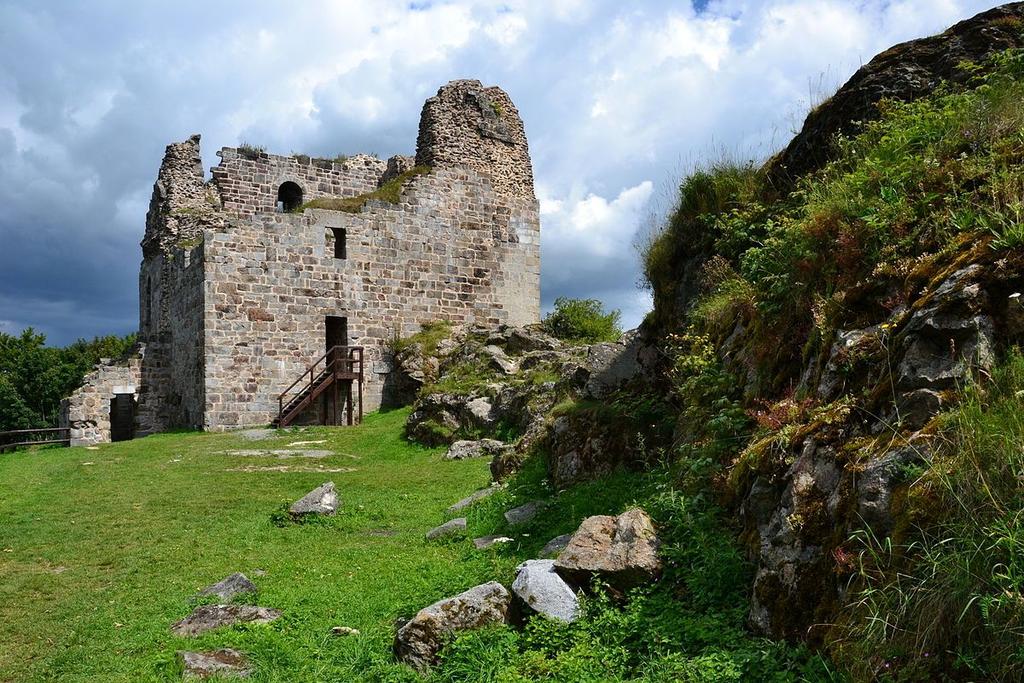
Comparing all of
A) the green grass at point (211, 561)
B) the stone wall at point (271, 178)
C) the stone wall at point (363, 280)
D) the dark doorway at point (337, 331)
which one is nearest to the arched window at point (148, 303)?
the stone wall at point (271, 178)

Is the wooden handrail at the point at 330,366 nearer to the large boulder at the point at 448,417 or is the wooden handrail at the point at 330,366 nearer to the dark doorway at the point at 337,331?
the dark doorway at the point at 337,331

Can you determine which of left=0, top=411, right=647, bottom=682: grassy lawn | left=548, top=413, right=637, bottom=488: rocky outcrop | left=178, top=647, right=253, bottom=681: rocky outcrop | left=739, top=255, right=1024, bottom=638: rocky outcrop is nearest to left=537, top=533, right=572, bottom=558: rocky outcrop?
left=0, top=411, right=647, bottom=682: grassy lawn

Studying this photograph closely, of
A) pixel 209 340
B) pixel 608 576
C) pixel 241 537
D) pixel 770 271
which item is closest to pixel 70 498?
pixel 241 537

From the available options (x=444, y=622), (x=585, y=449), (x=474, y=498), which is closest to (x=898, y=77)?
(x=585, y=449)

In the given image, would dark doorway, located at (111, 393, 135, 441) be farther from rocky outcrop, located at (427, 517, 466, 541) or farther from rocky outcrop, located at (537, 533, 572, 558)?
rocky outcrop, located at (537, 533, 572, 558)

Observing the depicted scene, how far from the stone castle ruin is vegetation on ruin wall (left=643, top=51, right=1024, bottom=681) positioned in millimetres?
13728

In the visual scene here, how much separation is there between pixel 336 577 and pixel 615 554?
3.15 meters

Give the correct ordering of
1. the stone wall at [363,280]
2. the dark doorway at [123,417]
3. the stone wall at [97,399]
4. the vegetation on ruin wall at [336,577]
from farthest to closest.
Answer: the dark doorway at [123,417]
the stone wall at [97,399]
the stone wall at [363,280]
the vegetation on ruin wall at [336,577]

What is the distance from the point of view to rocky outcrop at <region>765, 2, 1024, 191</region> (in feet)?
21.0

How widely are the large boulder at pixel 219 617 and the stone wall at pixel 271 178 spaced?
19958 millimetres

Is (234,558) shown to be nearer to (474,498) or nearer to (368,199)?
(474,498)

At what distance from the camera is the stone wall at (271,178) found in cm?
2406

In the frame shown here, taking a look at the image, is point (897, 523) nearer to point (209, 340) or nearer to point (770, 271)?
point (770, 271)

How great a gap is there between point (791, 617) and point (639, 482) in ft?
10.7
